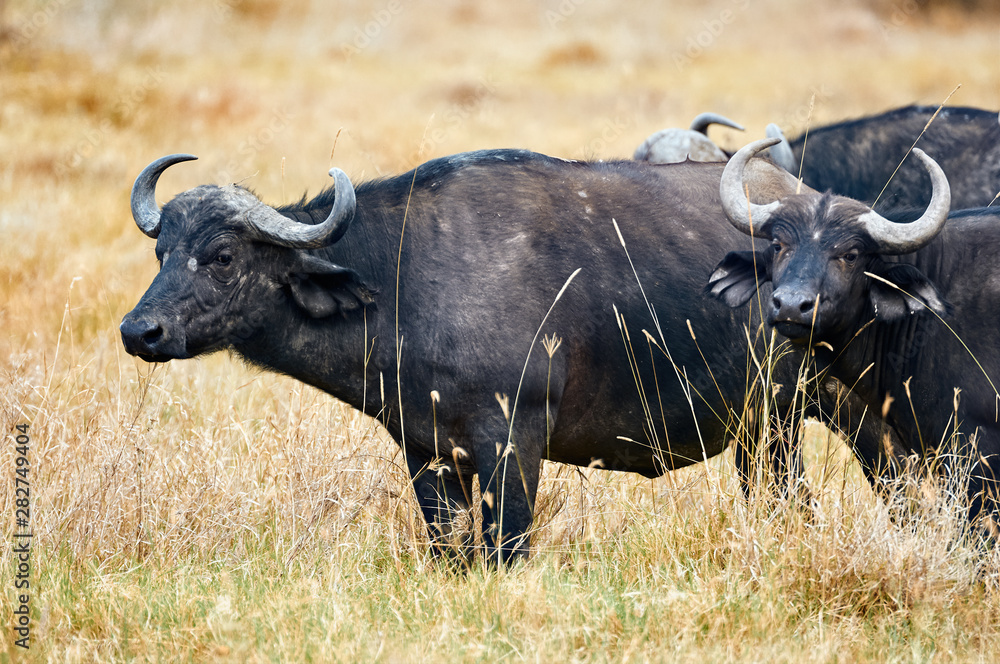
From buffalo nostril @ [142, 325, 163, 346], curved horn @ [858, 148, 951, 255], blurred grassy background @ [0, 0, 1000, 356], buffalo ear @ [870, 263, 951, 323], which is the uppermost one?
blurred grassy background @ [0, 0, 1000, 356]

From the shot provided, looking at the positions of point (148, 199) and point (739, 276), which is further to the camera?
point (148, 199)

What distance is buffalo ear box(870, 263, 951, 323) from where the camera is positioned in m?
4.02

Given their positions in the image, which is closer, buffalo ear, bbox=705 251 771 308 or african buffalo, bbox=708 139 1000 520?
african buffalo, bbox=708 139 1000 520

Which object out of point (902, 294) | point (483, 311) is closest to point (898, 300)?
point (902, 294)

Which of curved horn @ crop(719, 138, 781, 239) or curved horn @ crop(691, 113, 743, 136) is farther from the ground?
curved horn @ crop(691, 113, 743, 136)

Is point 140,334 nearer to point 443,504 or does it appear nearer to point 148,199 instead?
point 148,199

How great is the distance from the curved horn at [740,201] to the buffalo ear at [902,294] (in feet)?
1.59

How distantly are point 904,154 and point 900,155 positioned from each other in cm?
3

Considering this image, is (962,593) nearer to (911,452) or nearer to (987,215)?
(911,452)

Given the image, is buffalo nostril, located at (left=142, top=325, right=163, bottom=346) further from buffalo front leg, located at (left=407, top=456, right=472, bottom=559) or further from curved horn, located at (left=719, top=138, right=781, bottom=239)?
curved horn, located at (left=719, top=138, right=781, bottom=239)

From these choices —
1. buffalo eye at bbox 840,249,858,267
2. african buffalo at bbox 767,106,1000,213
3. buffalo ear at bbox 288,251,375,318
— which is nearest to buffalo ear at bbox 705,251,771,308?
buffalo eye at bbox 840,249,858,267

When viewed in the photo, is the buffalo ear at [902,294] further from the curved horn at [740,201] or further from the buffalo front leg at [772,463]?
the buffalo front leg at [772,463]

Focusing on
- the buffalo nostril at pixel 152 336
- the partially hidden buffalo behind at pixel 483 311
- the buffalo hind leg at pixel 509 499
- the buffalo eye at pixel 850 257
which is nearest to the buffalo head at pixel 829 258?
the buffalo eye at pixel 850 257

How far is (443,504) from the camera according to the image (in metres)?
4.76
